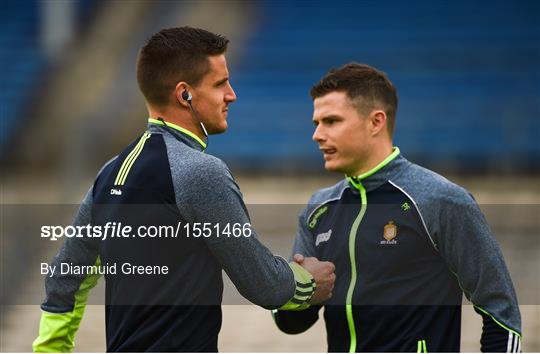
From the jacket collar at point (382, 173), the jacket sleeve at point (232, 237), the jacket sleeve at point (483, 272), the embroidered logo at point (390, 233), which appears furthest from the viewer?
the jacket collar at point (382, 173)

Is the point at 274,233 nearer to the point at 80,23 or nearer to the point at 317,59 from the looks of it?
the point at 317,59

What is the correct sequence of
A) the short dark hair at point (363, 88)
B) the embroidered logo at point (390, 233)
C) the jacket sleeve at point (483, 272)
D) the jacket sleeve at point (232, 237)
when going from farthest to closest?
the short dark hair at point (363, 88) → the embroidered logo at point (390, 233) → the jacket sleeve at point (483, 272) → the jacket sleeve at point (232, 237)

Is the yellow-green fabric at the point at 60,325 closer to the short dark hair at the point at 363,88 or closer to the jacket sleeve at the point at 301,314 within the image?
the jacket sleeve at the point at 301,314

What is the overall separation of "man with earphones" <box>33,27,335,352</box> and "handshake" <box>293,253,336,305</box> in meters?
0.11

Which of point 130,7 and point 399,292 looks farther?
point 130,7

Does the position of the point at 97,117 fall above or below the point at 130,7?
below

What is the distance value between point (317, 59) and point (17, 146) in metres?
3.73

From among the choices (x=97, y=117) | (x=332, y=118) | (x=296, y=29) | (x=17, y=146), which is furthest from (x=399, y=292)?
(x=296, y=29)

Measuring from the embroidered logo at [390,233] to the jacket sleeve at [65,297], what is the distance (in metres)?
1.09

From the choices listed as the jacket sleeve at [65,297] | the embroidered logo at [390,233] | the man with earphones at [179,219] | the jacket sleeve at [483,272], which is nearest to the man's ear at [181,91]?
the man with earphones at [179,219]

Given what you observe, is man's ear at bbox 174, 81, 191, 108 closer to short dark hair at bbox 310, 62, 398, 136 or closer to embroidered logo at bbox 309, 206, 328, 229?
short dark hair at bbox 310, 62, 398, 136

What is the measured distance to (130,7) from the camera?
14594 millimetres

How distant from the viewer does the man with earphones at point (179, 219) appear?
341 centimetres

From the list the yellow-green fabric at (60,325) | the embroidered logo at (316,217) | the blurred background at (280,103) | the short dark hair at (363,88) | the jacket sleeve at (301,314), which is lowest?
the yellow-green fabric at (60,325)
